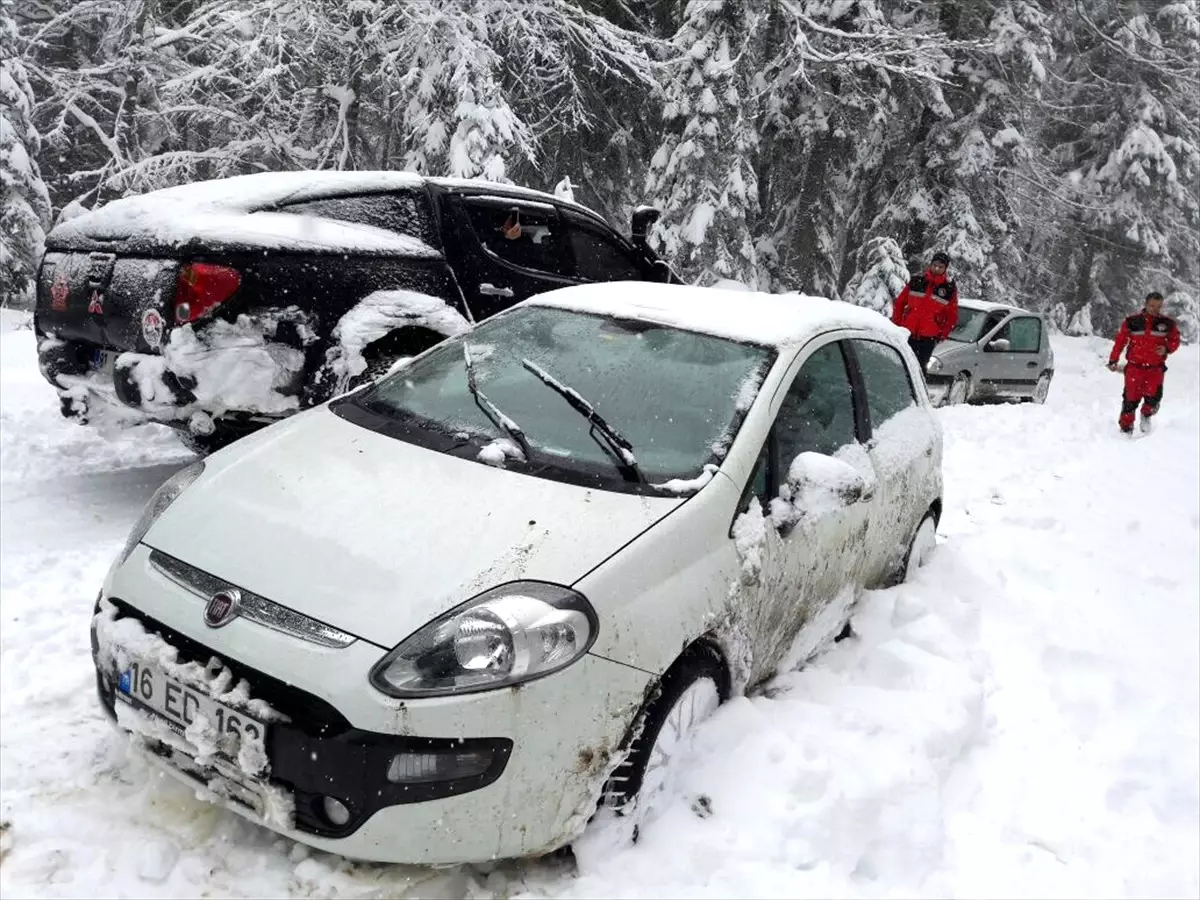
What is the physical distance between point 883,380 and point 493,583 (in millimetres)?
2696

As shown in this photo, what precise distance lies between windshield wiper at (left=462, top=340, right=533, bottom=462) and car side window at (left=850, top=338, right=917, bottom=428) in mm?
1751

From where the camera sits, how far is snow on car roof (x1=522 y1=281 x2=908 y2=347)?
3736 mm

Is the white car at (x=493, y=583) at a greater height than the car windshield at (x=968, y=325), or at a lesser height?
greater

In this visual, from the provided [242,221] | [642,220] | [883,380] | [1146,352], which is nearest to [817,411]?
[883,380]

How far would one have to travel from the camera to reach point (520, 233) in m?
6.32

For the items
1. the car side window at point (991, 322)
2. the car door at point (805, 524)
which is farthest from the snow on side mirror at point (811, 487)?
the car side window at point (991, 322)

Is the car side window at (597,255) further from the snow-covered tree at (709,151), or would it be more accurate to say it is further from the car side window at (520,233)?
the snow-covered tree at (709,151)

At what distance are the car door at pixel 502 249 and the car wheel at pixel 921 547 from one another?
2.93m

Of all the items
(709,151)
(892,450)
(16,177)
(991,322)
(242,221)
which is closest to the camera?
(892,450)

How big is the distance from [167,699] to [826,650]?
2.63 m

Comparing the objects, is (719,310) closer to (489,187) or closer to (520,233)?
(520,233)

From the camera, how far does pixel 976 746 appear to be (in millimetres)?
3551

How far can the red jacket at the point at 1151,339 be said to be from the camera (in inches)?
404

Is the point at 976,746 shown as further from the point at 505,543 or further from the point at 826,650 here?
the point at 505,543
